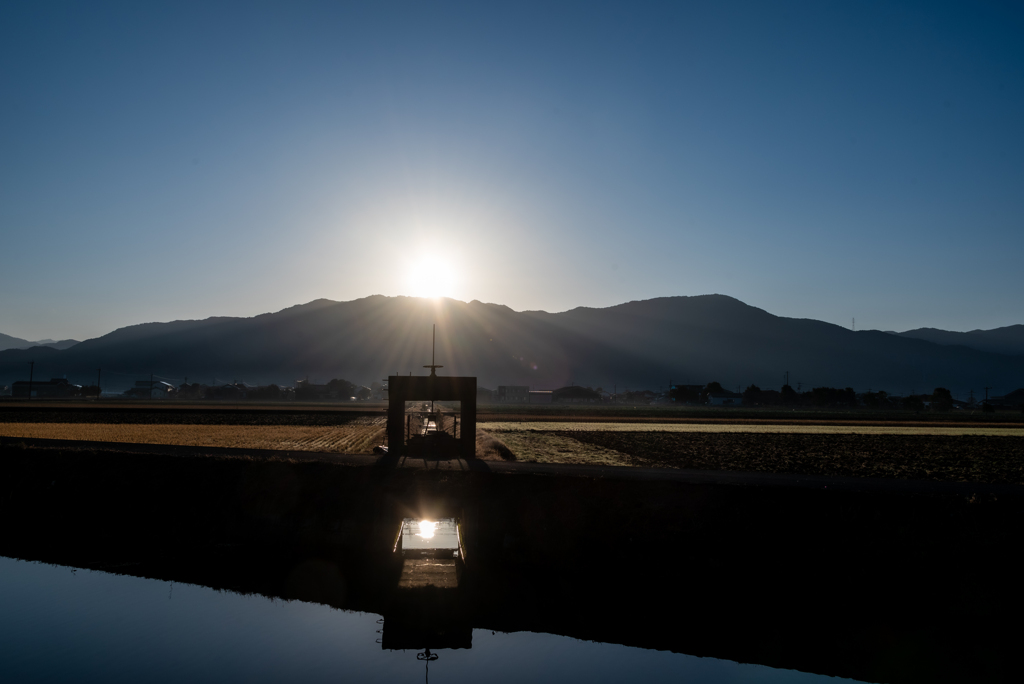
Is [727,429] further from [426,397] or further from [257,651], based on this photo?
[257,651]

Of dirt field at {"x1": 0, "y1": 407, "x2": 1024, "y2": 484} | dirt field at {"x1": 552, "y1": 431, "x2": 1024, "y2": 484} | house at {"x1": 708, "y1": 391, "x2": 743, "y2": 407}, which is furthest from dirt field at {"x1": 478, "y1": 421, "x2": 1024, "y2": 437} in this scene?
house at {"x1": 708, "y1": 391, "x2": 743, "y2": 407}

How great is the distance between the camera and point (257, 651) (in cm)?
1280

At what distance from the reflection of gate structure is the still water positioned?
12.2 m

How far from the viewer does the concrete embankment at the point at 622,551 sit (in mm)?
14594

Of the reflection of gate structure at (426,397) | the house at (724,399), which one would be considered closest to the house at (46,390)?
the reflection of gate structure at (426,397)

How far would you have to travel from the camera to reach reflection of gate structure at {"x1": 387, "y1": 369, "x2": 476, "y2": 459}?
27469mm

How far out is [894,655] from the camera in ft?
44.4

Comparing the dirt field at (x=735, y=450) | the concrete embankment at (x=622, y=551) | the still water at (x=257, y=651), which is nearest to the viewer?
the still water at (x=257, y=651)

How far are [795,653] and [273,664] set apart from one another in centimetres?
1177

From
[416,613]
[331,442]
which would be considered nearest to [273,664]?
[416,613]

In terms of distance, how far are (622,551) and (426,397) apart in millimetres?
12791

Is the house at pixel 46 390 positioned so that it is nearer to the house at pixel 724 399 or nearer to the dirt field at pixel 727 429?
the dirt field at pixel 727 429

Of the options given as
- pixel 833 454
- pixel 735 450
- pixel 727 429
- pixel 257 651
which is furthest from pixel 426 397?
pixel 727 429

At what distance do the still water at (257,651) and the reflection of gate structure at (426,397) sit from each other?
12.2 m
